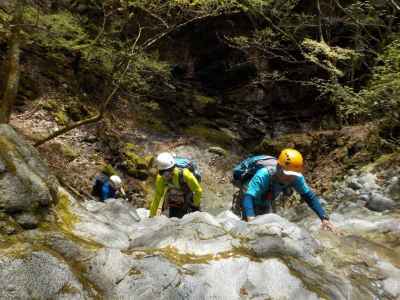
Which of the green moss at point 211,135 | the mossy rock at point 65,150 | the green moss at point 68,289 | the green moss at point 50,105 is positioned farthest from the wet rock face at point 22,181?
the green moss at point 211,135

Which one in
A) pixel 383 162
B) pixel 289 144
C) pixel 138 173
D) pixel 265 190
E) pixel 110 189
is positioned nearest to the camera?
pixel 265 190

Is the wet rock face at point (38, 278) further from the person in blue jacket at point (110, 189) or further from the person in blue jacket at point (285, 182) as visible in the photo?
the person in blue jacket at point (110, 189)

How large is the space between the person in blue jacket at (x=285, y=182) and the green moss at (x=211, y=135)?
14.6m

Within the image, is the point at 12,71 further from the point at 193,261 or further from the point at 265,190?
the point at 193,261

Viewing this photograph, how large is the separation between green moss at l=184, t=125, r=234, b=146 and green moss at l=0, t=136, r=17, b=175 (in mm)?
16050

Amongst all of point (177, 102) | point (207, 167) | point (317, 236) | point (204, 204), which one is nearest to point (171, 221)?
point (317, 236)

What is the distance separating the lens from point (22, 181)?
403cm

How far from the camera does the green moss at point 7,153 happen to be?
400cm

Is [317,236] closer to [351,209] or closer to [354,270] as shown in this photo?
[354,270]

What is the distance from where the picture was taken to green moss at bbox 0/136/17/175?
13.1ft

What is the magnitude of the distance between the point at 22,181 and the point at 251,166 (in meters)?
3.26

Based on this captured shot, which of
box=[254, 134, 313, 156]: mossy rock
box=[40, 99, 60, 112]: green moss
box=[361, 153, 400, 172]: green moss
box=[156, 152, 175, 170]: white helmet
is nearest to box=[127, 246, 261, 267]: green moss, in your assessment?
box=[156, 152, 175, 170]: white helmet

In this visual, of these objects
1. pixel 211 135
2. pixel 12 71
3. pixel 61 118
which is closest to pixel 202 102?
pixel 211 135

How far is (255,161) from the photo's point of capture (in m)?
6.14
